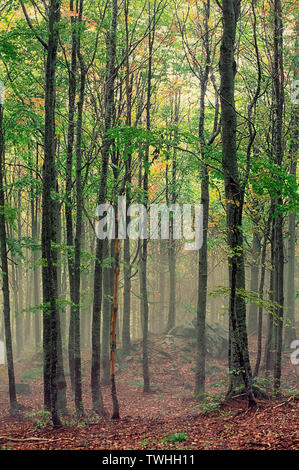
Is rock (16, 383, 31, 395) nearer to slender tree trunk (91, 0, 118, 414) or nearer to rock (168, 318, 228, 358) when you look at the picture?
slender tree trunk (91, 0, 118, 414)

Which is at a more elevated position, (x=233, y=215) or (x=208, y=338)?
(x=233, y=215)

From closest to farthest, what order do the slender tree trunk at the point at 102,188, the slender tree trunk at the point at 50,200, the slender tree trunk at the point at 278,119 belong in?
the slender tree trunk at the point at 50,200 < the slender tree trunk at the point at 278,119 < the slender tree trunk at the point at 102,188

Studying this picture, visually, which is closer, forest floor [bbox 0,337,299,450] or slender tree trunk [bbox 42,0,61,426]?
forest floor [bbox 0,337,299,450]

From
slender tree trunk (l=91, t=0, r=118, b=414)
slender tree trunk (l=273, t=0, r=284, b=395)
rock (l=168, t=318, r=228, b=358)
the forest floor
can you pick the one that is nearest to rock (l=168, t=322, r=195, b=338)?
rock (l=168, t=318, r=228, b=358)

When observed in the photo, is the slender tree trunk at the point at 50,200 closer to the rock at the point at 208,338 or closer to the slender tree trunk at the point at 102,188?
the slender tree trunk at the point at 102,188

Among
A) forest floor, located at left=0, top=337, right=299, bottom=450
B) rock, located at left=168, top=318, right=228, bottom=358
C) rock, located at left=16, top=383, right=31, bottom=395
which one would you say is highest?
forest floor, located at left=0, top=337, right=299, bottom=450

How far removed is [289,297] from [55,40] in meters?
14.9

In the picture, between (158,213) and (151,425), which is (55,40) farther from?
(158,213)

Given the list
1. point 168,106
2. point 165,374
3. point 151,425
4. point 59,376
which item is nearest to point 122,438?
point 151,425

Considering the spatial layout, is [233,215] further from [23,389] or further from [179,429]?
[23,389]

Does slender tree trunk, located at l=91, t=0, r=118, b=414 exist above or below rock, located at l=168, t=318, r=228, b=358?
above

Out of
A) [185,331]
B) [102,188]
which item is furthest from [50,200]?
[185,331]

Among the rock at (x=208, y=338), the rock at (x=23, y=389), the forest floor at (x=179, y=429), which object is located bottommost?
the rock at (x=23, y=389)

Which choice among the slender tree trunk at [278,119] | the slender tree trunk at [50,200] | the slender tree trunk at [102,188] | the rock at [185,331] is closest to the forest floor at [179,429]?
the slender tree trunk at [102,188]
